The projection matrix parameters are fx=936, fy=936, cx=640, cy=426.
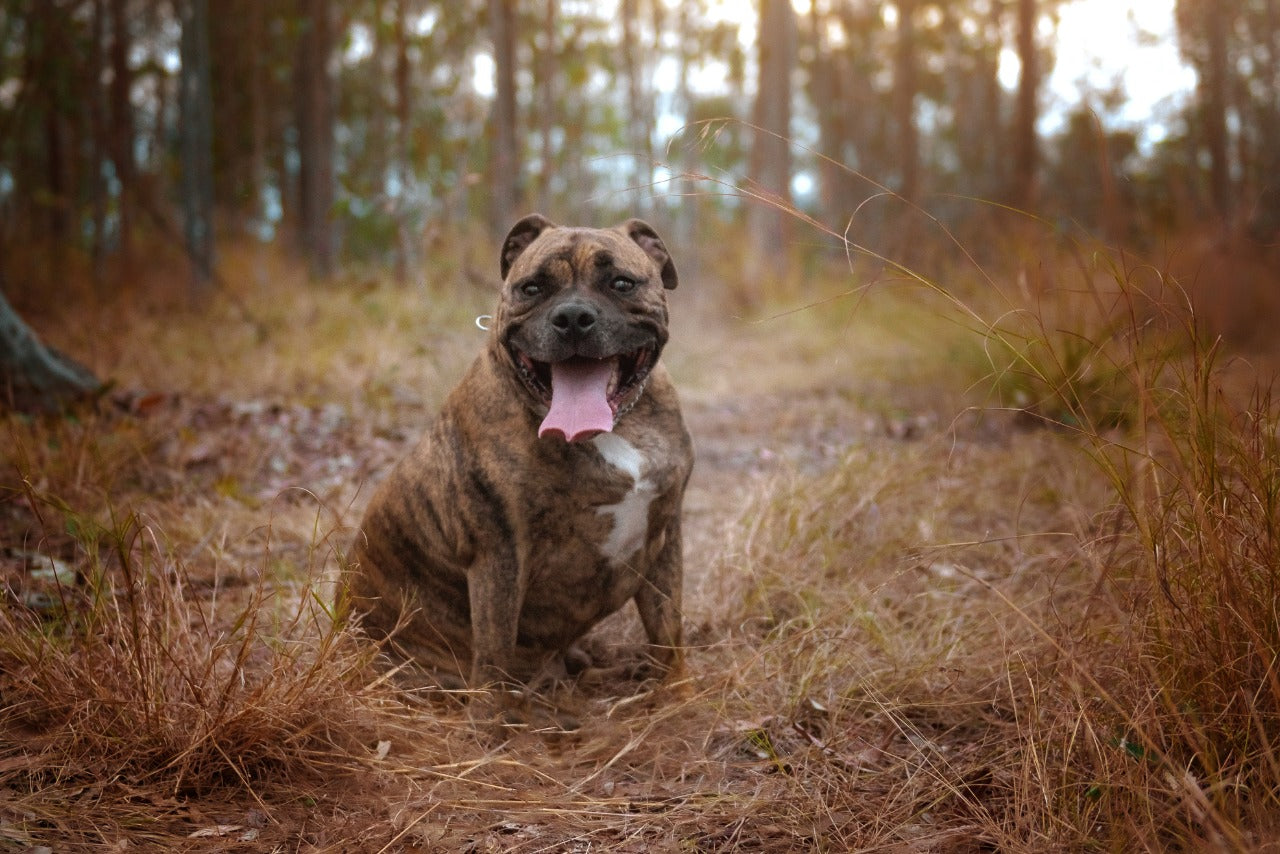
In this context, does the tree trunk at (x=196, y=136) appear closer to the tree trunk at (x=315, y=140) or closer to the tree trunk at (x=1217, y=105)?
the tree trunk at (x=315, y=140)

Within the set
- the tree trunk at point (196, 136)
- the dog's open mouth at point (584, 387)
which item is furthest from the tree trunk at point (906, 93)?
the dog's open mouth at point (584, 387)

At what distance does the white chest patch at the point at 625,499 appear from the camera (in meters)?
2.74

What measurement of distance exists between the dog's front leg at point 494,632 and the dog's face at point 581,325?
1.64ft

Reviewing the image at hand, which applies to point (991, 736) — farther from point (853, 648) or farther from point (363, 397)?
point (363, 397)

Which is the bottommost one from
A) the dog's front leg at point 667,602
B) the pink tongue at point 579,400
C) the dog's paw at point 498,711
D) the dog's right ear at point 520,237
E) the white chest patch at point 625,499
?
the dog's paw at point 498,711

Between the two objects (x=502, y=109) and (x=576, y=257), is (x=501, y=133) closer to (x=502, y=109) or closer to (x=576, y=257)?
(x=502, y=109)

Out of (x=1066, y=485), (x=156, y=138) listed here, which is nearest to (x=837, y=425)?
(x=1066, y=485)

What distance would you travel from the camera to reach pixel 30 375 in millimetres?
5121

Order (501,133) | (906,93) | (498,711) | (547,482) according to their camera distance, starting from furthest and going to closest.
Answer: (906,93), (501,133), (498,711), (547,482)

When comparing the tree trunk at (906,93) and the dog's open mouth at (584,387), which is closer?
the dog's open mouth at (584,387)

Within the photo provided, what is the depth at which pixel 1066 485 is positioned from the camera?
432 cm

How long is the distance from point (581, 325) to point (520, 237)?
669 mm

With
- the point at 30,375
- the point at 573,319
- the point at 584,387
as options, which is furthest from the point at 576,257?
the point at 30,375

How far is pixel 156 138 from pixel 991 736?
63.9ft
